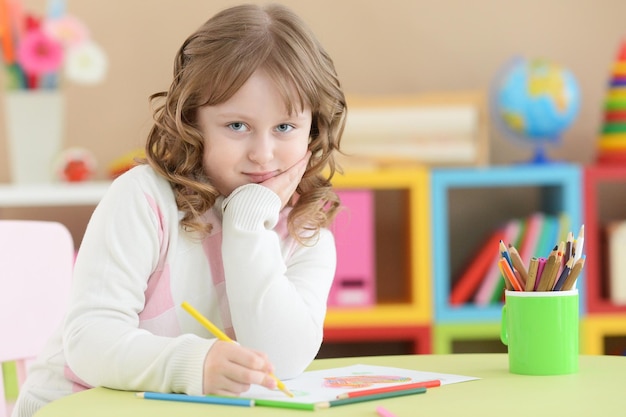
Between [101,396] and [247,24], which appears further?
[247,24]

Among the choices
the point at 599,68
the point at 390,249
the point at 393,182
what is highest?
the point at 599,68

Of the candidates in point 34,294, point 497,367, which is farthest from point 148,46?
point 497,367

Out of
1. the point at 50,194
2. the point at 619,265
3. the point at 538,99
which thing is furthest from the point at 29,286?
the point at 619,265

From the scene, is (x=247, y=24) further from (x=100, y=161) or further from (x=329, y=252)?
(x=100, y=161)

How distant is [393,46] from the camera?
285cm

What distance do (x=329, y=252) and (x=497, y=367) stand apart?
0.29m

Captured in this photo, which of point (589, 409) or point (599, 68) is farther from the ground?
point (599, 68)

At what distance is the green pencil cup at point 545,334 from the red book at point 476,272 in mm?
1548

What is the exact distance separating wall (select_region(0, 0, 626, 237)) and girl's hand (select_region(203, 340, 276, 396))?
1931 millimetres

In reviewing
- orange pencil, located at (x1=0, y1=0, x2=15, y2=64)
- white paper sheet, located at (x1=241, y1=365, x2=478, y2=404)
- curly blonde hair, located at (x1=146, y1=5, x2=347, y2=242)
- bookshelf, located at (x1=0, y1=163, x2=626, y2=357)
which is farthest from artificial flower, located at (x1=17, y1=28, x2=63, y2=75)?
white paper sheet, located at (x1=241, y1=365, x2=478, y2=404)

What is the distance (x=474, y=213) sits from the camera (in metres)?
2.88

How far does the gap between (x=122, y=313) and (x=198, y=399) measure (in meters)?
0.20

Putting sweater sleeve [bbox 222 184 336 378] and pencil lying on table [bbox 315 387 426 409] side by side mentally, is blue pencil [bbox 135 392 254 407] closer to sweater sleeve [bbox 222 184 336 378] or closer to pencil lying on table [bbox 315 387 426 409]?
pencil lying on table [bbox 315 387 426 409]

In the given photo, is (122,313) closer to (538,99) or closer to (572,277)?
(572,277)
